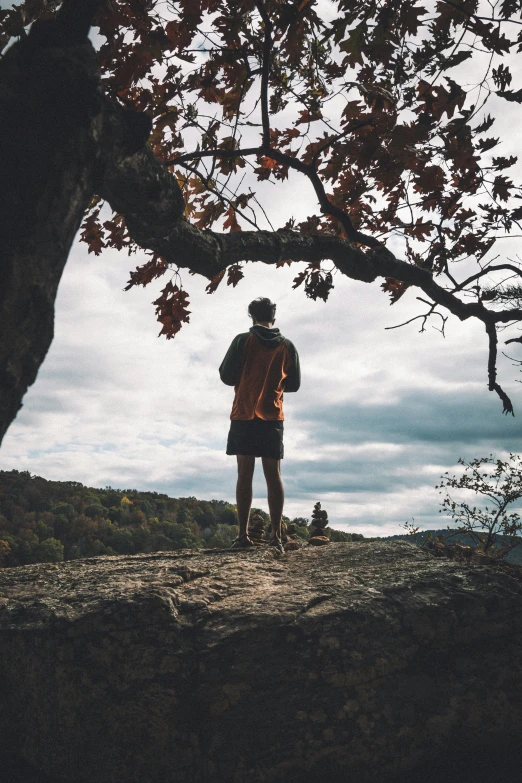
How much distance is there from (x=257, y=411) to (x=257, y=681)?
2.85 metres

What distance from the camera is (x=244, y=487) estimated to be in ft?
16.4

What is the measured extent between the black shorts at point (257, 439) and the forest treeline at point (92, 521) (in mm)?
8994

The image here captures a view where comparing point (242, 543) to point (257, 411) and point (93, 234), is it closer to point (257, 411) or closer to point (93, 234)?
point (257, 411)

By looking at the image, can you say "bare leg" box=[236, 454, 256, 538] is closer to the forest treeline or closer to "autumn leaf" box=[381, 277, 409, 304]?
"autumn leaf" box=[381, 277, 409, 304]

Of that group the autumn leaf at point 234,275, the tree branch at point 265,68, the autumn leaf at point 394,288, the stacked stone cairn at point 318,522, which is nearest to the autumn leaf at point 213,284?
the autumn leaf at point 234,275

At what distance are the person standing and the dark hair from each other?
0.36 ft

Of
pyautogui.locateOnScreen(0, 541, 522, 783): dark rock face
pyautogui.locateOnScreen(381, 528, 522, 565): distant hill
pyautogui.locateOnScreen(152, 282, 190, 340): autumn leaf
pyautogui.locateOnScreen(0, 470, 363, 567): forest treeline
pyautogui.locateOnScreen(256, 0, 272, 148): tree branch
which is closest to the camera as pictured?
pyautogui.locateOnScreen(0, 541, 522, 783): dark rock face

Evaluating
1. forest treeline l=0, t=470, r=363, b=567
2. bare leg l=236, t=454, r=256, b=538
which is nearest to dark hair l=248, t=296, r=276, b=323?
bare leg l=236, t=454, r=256, b=538

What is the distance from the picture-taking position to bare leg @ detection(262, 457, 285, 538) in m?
4.95

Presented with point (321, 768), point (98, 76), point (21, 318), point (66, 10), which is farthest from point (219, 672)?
point (66, 10)

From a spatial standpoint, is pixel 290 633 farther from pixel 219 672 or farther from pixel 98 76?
pixel 98 76

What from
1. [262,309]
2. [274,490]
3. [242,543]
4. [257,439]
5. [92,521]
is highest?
[262,309]

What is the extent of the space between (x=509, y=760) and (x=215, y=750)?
1.61m

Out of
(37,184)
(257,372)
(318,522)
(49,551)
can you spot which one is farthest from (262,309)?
(49,551)
